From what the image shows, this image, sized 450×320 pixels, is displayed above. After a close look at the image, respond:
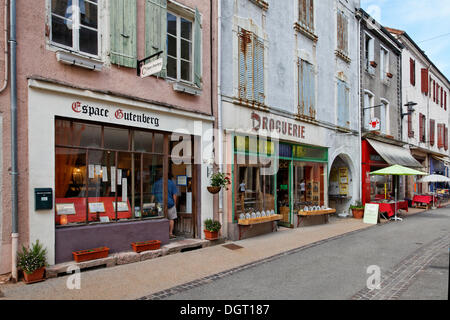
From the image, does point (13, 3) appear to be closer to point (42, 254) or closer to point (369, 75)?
point (42, 254)

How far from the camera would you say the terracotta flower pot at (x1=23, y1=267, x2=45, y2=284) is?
17.2ft

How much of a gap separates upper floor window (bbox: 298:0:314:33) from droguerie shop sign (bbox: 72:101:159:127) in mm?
7826

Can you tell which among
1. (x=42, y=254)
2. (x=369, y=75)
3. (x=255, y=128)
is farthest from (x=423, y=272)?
(x=369, y=75)

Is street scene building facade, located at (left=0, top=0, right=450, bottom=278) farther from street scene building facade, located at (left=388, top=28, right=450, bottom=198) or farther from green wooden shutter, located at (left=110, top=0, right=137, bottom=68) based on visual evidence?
street scene building facade, located at (left=388, top=28, right=450, bottom=198)

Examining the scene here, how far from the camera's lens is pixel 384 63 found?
19062mm

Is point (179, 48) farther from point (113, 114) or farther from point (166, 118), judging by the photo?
point (113, 114)

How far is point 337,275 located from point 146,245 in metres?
3.74

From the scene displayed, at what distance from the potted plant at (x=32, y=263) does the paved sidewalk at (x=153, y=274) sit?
0.12 m

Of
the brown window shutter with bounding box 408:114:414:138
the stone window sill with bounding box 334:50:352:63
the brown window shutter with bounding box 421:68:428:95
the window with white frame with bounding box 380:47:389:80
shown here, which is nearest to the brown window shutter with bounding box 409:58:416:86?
the brown window shutter with bounding box 421:68:428:95

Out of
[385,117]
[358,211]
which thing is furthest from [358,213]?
[385,117]

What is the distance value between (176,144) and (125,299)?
4284mm

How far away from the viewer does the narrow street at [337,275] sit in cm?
489

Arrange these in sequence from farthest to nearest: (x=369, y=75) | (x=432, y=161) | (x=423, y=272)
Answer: (x=432, y=161)
(x=369, y=75)
(x=423, y=272)

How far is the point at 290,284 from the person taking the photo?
5.36 m
